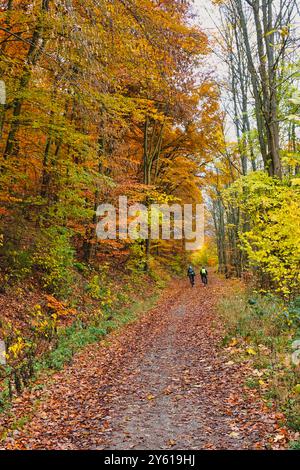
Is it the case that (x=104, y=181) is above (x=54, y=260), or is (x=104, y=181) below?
above

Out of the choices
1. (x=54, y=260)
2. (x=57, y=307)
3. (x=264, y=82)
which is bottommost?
(x=57, y=307)

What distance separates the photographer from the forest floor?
4.99 metres

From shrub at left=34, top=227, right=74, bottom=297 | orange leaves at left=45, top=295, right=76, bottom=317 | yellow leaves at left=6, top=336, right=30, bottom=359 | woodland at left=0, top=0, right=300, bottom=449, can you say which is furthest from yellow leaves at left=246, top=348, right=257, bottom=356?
shrub at left=34, top=227, right=74, bottom=297

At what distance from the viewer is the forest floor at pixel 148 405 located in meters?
4.99

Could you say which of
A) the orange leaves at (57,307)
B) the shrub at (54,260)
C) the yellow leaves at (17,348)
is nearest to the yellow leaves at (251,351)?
the yellow leaves at (17,348)

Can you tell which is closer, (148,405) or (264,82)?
(148,405)

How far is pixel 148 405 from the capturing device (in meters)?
6.14

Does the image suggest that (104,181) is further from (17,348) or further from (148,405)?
(148,405)

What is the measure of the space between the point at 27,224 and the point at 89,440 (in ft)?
29.2

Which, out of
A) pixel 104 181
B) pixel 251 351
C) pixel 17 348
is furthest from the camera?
pixel 104 181

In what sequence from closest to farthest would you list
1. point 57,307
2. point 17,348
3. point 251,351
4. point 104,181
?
point 251,351 < point 17,348 < point 57,307 < point 104,181

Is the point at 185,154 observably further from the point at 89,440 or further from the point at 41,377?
the point at 89,440

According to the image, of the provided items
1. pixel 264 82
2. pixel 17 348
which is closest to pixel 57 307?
pixel 17 348

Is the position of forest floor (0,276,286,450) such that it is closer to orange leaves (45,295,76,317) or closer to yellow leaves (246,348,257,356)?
yellow leaves (246,348,257,356)
